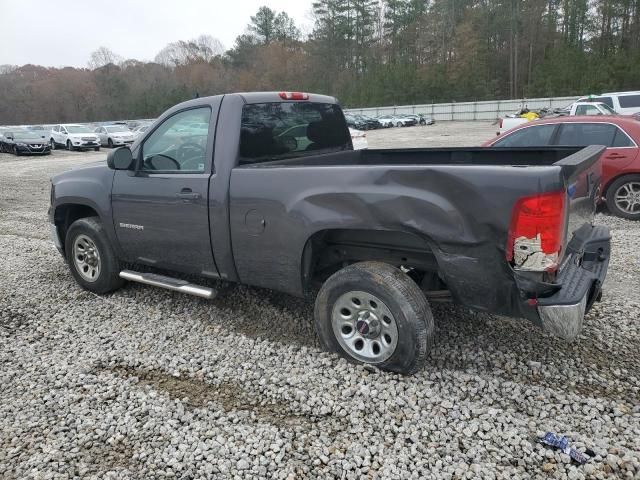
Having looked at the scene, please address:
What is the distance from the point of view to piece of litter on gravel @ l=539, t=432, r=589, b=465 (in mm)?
2594

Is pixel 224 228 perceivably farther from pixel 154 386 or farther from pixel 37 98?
pixel 37 98

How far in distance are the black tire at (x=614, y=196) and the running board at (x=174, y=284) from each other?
6.73 meters

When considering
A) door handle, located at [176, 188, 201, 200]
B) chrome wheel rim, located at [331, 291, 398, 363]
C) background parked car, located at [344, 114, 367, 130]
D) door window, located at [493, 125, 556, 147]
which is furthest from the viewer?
background parked car, located at [344, 114, 367, 130]

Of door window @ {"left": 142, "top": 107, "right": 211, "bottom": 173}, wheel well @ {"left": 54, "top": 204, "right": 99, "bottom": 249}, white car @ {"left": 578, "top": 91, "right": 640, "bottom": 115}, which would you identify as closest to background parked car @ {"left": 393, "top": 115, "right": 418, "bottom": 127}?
white car @ {"left": 578, "top": 91, "right": 640, "bottom": 115}

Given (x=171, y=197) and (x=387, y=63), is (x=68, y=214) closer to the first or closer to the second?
(x=171, y=197)

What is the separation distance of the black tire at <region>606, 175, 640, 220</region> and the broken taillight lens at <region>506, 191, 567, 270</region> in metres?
6.09

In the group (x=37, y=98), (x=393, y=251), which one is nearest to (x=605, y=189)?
(x=393, y=251)

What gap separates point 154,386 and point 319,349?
122 cm

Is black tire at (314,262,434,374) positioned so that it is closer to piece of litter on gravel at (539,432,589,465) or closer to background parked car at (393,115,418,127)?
piece of litter on gravel at (539,432,589,465)

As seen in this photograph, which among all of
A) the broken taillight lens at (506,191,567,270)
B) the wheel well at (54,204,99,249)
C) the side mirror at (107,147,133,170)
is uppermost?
Answer: the side mirror at (107,147,133,170)

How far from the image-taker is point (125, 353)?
3.92 meters

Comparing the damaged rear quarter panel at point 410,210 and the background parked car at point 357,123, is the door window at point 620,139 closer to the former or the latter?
the damaged rear quarter panel at point 410,210

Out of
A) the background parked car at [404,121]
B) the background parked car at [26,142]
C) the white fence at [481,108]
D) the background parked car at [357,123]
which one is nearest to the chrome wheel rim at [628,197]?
the background parked car at [26,142]

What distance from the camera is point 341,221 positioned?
10.8 feet
